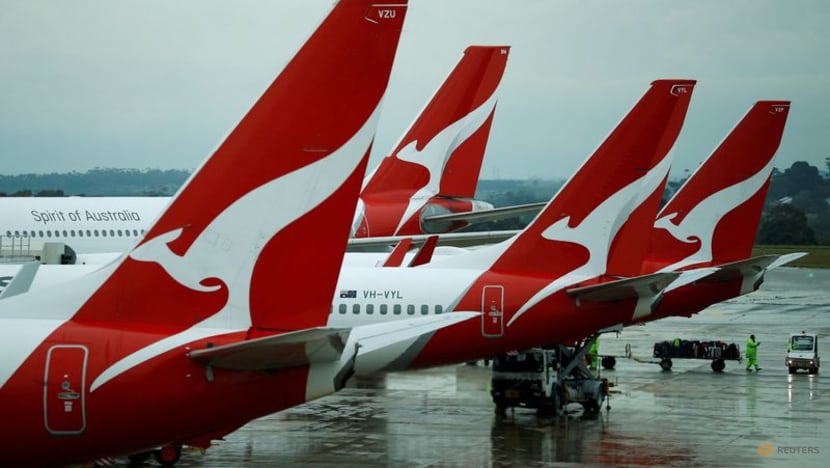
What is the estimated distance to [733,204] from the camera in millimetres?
37688

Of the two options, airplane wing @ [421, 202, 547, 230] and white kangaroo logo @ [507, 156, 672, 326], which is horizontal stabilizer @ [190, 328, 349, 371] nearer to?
white kangaroo logo @ [507, 156, 672, 326]

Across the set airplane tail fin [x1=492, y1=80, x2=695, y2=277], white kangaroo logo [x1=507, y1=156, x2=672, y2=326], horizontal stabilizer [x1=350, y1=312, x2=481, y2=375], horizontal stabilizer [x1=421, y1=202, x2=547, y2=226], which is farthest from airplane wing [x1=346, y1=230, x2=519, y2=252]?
horizontal stabilizer [x1=350, y1=312, x2=481, y2=375]

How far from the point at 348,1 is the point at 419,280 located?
16.7m

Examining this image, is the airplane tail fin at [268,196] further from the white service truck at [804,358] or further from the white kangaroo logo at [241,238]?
the white service truck at [804,358]

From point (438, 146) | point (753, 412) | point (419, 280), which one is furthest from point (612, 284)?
point (438, 146)

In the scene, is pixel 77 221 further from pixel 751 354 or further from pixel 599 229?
pixel 751 354

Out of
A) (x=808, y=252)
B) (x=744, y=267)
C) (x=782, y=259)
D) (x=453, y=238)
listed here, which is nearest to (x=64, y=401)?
(x=744, y=267)

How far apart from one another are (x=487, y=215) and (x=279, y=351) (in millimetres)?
32435

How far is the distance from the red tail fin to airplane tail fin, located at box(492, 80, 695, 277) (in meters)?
17.9

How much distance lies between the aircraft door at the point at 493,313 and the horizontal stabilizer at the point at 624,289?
1504mm

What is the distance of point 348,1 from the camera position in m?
11.6

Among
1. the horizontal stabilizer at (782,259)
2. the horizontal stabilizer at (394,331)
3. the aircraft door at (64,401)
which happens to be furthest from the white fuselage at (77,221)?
the aircraft door at (64,401)

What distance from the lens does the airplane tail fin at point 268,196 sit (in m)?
11.7

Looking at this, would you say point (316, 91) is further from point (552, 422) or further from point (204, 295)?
point (552, 422)
